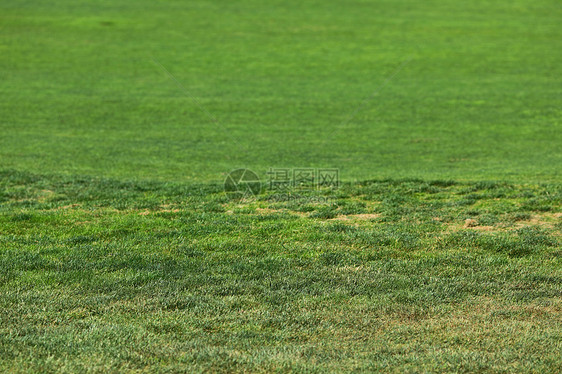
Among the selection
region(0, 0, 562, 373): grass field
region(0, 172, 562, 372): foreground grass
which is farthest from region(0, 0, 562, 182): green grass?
region(0, 172, 562, 372): foreground grass

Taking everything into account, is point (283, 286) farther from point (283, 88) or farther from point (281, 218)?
point (283, 88)

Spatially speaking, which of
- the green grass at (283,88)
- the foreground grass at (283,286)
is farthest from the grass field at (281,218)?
the green grass at (283,88)

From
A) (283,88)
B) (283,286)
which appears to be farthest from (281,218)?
(283,88)

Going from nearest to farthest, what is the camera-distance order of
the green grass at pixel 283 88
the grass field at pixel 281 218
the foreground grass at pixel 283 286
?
the foreground grass at pixel 283 286 < the grass field at pixel 281 218 < the green grass at pixel 283 88

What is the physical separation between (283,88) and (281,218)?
62.3 ft

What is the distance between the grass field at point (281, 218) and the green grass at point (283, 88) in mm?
177

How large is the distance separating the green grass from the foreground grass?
4.69 m

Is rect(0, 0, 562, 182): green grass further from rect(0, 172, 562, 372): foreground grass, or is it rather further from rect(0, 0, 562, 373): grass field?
rect(0, 172, 562, 372): foreground grass

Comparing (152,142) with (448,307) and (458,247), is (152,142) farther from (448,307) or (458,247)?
(448,307)

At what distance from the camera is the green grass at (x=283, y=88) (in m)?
18.2

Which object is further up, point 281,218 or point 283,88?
point 283,88

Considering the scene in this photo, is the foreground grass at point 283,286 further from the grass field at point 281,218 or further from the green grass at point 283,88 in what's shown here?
the green grass at point 283,88

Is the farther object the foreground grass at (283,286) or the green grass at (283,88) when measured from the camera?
the green grass at (283,88)

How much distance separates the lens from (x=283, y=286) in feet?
22.8
